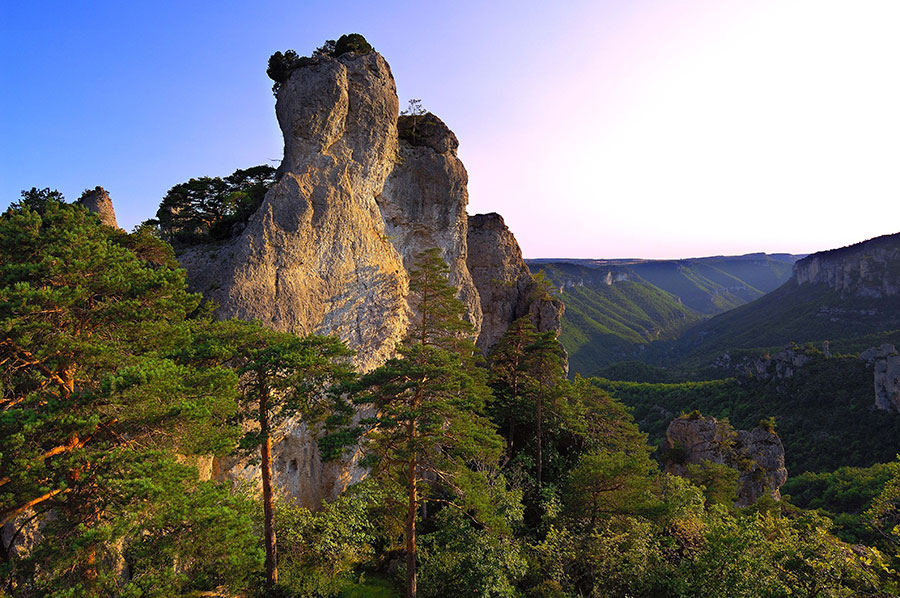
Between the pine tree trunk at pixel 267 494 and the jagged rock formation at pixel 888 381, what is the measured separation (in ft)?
272

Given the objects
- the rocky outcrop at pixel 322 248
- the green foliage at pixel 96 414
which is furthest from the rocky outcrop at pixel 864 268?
the green foliage at pixel 96 414

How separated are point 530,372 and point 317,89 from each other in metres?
22.8

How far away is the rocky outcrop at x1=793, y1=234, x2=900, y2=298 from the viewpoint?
110m

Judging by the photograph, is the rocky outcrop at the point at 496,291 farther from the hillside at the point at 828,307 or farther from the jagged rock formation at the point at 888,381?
the hillside at the point at 828,307

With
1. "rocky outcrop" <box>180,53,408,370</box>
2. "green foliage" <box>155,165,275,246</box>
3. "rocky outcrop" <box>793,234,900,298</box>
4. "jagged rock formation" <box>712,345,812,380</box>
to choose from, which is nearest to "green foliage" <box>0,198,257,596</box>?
"rocky outcrop" <box>180,53,408,370</box>

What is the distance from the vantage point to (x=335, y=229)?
74.8ft

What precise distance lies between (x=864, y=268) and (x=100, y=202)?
17682cm

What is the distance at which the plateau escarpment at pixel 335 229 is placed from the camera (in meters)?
19.2

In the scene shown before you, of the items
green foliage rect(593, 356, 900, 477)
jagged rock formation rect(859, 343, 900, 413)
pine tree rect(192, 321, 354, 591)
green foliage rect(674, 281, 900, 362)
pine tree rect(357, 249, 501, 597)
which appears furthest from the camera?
green foliage rect(674, 281, 900, 362)

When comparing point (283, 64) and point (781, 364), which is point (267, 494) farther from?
point (781, 364)

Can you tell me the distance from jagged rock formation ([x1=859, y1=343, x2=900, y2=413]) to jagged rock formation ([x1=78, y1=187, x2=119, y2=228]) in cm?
9408

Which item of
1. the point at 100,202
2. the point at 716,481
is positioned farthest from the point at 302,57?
the point at 716,481

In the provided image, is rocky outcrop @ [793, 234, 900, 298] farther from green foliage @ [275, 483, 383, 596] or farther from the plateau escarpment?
green foliage @ [275, 483, 383, 596]

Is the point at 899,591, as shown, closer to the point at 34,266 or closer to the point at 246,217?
the point at 34,266
